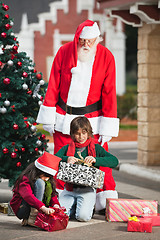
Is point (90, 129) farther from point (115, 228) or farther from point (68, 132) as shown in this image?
point (115, 228)

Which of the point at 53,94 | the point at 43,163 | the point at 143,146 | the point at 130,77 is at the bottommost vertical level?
the point at 130,77

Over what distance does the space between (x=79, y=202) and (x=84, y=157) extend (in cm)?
48

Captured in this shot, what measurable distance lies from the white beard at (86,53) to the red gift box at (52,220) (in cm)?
179

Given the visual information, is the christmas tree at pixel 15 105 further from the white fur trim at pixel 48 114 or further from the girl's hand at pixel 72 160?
the girl's hand at pixel 72 160

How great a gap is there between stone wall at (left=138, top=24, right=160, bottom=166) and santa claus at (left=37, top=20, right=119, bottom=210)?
12.3ft

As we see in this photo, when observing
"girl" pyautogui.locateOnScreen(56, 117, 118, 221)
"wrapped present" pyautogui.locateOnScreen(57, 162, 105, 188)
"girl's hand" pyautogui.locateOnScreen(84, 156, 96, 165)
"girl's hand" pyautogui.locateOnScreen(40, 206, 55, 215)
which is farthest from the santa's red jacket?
"girl's hand" pyautogui.locateOnScreen(40, 206, 55, 215)

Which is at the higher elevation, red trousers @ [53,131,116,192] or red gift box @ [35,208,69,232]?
red trousers @ [53,131,116,192]

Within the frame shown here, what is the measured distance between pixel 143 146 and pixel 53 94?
415 centimetres

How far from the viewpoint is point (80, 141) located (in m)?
6.70

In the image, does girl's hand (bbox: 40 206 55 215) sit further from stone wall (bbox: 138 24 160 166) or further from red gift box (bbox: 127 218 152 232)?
stone wall (bbox: 138 24 160 166)

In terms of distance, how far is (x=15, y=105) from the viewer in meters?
7.23

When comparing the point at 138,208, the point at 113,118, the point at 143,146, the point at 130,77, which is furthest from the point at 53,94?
the point at 130,77

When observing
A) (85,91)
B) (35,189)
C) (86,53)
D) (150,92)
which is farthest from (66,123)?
(150,92)

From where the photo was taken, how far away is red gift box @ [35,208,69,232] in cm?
618
